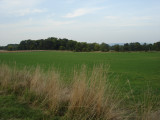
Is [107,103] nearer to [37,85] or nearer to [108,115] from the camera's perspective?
[108,115]

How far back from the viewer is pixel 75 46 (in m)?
95.8

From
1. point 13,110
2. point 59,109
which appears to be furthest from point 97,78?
point 13,110

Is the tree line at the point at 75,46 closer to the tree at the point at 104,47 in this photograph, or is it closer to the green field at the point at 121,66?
the tree at the point at 104,47

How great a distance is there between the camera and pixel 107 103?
3.60m

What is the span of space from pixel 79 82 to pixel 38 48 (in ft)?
346

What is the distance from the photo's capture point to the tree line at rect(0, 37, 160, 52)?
87.0 meters

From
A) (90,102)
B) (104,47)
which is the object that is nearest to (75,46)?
(104,47)

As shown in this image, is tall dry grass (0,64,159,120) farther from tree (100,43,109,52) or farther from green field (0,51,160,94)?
tree (100,43,109,52)

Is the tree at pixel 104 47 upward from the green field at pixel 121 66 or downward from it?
upward

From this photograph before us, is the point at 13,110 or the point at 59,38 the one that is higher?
the point at 59,38

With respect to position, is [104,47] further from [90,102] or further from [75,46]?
[90,102]

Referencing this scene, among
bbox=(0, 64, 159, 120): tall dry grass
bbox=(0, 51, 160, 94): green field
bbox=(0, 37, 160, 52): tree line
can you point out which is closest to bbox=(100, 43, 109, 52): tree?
bbox=(0, 37, 160, 52): tree line

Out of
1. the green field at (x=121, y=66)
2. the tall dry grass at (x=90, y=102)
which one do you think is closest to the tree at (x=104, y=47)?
the green field at (x=121, y=66)

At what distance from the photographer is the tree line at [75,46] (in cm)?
8700
